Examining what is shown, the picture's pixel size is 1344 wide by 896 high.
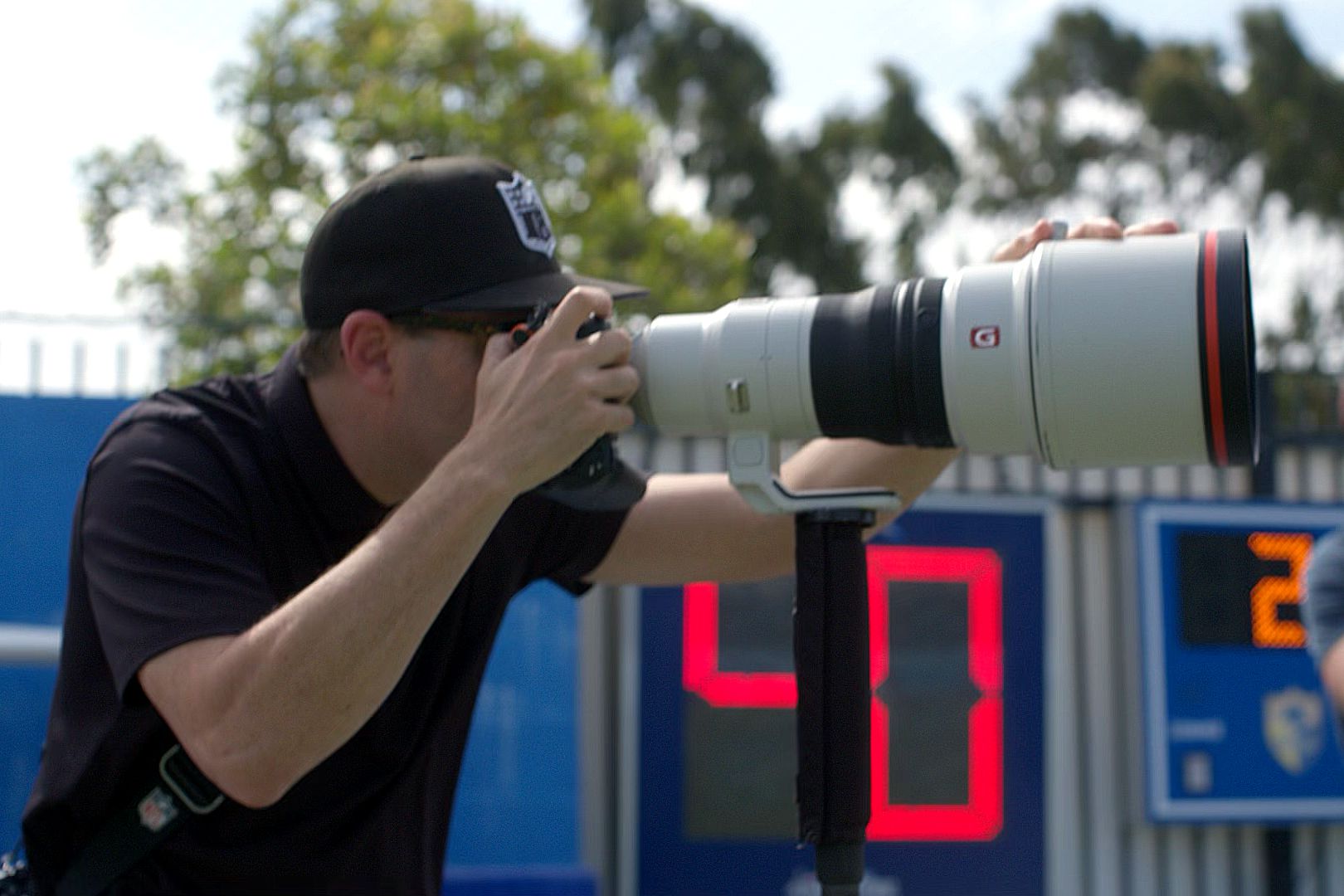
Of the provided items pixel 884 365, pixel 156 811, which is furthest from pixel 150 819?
pixel 884 365

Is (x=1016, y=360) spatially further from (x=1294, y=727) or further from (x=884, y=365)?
(x=1294, y=727)

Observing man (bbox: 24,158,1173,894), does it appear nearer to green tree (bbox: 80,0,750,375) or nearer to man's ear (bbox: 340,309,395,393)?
man's ear (bbox: 340,309,395,393)

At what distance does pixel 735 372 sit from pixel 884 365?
0.57 feet

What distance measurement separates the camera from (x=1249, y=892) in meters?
5.50

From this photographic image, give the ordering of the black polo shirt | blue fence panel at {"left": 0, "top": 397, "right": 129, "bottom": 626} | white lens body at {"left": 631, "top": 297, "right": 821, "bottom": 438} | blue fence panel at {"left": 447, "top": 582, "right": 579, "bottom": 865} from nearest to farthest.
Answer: the black polo shirt, white lens body at {"left": 631, "top": 297, "right": 821, "bottom": 438}, blue fence panel at {"left": 0, "top": 397, "right": 129, "bottom": 626}, blue fence panel at {"left": 447, "top": 582, "right": 579, "bottom": 865}

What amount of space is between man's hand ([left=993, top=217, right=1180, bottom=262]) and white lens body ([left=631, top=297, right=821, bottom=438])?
247 mm

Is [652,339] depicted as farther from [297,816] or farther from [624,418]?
[297,816]

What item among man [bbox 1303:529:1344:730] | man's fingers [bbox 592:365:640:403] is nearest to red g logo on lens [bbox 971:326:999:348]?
man's fingers [bbox 592:365:640:403]

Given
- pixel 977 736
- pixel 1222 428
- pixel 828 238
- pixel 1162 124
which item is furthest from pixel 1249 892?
pixel 1162 124

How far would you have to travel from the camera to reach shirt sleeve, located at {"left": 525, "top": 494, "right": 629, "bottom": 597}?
2.21 metres

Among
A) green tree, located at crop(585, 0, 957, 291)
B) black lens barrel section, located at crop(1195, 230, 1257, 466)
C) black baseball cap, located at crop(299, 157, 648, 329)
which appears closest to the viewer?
black lens barrel section, located at crop(1195, 230, 1257, 466)

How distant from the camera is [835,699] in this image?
1.67 m

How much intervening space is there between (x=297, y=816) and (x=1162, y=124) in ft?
79.8

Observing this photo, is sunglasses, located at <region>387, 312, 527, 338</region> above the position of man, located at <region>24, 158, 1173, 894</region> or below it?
above
